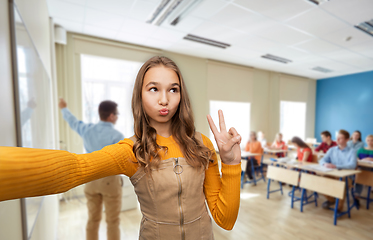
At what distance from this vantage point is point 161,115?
67 cm

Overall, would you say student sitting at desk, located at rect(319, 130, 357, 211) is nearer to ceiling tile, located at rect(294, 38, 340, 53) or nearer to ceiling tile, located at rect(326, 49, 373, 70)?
ceiling tile, located at rect(294, 38, 340, 53)

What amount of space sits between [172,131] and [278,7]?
2.82 meters

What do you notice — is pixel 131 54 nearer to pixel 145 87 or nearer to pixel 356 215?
pixel 145 87

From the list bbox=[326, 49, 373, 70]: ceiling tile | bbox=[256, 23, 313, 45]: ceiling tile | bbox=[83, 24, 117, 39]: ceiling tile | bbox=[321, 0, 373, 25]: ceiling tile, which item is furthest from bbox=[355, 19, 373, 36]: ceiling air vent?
bbox=[83, 24, 117, 39]: ceiling tile

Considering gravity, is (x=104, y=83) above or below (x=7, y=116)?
above

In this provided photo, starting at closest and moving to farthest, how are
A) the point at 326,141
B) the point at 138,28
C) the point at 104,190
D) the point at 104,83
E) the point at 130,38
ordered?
1. the point at 104,190
2. the point at 138,28
3. the point at 130,38
4. the point at 104,83
5. the point at 326,141

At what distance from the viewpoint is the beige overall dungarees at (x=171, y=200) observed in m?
0.65

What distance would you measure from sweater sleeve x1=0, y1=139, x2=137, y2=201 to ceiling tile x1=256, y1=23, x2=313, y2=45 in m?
3.60

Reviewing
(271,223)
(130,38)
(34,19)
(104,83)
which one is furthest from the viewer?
(104,83)

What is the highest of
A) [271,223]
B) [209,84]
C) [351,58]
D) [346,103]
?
[351,58]

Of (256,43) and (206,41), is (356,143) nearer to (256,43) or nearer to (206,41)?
(256,43)

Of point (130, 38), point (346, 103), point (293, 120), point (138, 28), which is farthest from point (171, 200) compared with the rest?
point (346, 103)

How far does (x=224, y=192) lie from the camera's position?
27.1 inches

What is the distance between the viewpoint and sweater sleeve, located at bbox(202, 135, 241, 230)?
68 cm
